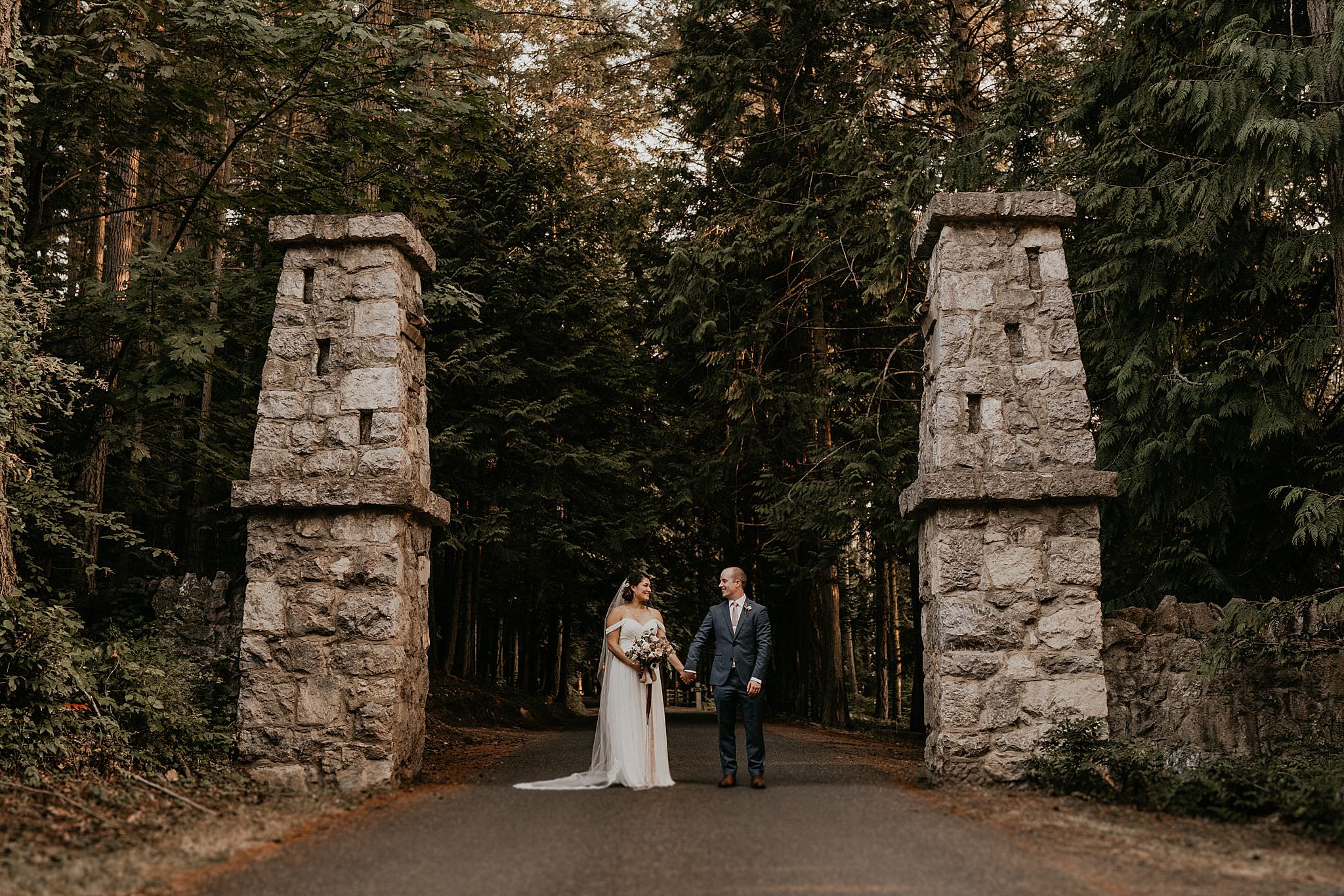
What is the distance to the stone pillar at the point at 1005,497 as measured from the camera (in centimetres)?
751

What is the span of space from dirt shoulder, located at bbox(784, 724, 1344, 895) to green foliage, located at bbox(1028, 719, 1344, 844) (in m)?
0.13

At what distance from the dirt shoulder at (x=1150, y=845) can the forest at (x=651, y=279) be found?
3.38m

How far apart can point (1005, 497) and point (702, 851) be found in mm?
3582

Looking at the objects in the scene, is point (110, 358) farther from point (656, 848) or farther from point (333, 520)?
point (656, 848)

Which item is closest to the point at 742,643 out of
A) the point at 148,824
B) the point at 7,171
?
the point at 148,824

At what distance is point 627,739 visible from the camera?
823 centimetres

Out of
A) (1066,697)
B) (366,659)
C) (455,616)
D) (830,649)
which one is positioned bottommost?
(830,649)

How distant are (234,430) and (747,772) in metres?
8.09

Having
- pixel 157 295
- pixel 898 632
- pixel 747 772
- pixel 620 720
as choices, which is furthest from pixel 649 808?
pixel 898 632

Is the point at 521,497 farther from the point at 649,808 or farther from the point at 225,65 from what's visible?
the point at 649,808

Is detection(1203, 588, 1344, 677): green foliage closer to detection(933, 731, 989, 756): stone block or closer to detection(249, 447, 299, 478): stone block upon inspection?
detection(933, 731, 989, 756): stone block

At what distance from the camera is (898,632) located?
2548 centimetres

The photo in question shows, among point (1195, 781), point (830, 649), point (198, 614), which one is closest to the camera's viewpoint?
point (1195, 781)

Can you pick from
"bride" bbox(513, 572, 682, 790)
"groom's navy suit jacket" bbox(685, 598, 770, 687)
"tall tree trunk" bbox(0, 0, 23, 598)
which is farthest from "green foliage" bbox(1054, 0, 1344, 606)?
"tall tree trunk" bbox(0, 0, 23, 598)
